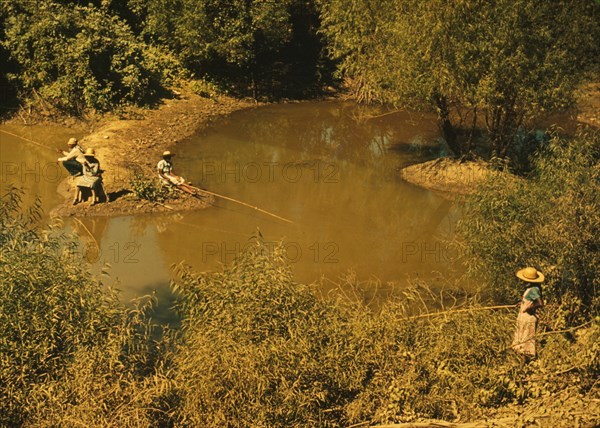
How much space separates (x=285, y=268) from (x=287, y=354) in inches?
58.0

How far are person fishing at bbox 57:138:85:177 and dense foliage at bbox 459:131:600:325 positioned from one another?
31.2 ft

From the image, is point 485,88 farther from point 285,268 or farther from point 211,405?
point 211,405

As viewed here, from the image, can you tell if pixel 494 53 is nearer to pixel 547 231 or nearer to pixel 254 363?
pixel 547 231

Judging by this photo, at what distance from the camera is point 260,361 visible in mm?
8320

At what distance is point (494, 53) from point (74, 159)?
35.7ft

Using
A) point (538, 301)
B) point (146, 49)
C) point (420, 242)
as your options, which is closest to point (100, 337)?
point (538, 301)

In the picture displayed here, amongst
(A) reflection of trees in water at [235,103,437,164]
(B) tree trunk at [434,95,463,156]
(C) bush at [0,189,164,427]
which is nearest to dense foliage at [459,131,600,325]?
(C) bush at [0,189,164,427]

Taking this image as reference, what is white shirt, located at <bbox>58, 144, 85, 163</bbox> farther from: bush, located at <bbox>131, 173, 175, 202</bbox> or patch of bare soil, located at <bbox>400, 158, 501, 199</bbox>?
patch of bare soil, located at <bbox>400, 158, 501, 199</bbox>

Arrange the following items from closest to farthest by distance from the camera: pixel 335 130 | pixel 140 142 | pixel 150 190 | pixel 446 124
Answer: pixel 150 190
pixel 446 124
pixel 140 142
pixel 335 130

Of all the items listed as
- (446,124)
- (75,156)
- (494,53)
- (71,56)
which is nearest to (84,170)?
(75,156)

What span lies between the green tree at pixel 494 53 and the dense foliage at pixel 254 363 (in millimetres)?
9868

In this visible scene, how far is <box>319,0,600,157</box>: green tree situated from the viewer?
17703mm

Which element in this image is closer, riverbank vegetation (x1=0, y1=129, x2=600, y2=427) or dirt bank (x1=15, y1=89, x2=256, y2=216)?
riverbank vegetation (x1=0, y1=129, x2=600, y2=427)

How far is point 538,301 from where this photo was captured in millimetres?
10164
